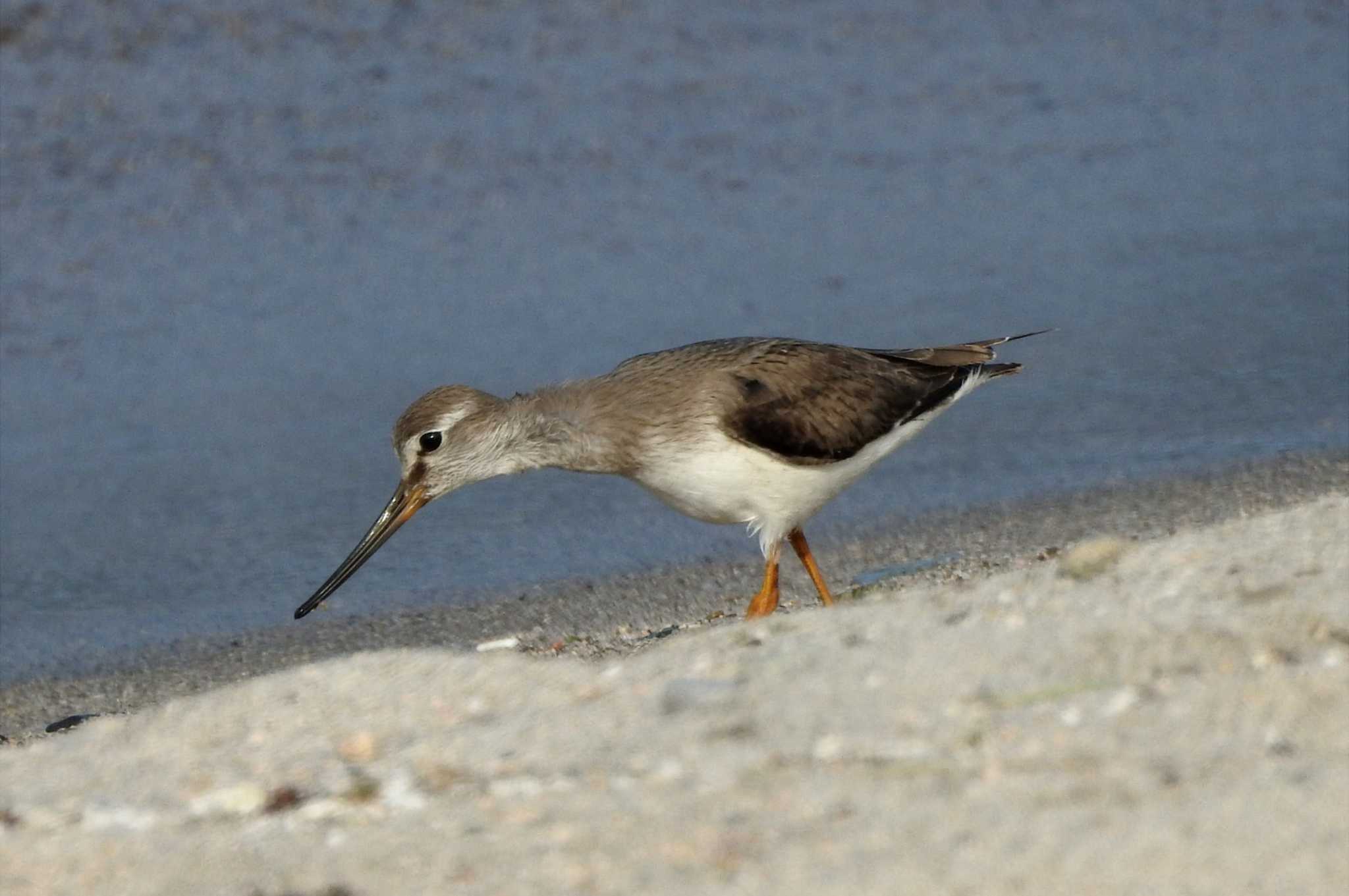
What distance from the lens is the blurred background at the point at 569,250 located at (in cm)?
745

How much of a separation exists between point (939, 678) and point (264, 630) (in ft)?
10.9

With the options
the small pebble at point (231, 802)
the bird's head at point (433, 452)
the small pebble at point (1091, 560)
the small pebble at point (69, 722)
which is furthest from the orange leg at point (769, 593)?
the small pebble at point (231, 802)

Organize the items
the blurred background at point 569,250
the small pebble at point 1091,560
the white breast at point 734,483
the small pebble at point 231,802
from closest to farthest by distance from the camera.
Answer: the small pebble at point 231,802 → the small pebble at point 1091,560 → the white breast at point 734,483 → the blurred background at point 569,250

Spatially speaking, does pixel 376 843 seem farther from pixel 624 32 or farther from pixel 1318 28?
pixel 1318 28

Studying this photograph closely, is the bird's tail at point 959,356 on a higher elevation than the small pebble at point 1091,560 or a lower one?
higher

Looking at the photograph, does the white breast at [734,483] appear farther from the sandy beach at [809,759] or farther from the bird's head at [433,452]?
the sandy beach at [809,759]

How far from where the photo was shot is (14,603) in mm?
6801

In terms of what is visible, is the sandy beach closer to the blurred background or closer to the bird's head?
the bird's head

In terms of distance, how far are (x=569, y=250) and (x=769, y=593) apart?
12.5ft

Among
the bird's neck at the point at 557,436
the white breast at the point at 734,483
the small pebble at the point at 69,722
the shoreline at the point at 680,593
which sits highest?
the bird's neck at the point at 557,436

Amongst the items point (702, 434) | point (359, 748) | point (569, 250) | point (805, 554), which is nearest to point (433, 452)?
point (702, 434)

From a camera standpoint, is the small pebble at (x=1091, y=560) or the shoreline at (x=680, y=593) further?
the shoreline at (x=680, y=593)

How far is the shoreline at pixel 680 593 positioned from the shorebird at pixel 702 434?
37cm

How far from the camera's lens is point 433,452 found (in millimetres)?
6246
